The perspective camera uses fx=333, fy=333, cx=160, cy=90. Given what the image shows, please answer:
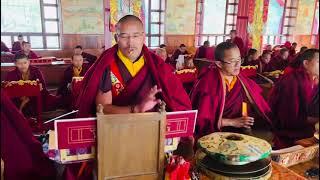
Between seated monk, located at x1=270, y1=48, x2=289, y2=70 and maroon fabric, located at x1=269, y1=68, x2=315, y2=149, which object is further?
seated monk, located at x1=270, y1=48, x2=289, y2=70

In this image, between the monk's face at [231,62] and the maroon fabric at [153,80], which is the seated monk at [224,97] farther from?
the maroon fabric at [153,80]

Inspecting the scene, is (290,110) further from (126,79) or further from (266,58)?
(266,58)

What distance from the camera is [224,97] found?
2186 mm

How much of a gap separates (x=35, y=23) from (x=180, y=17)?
4020 millimetres

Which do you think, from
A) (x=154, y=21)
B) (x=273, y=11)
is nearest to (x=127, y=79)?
(x=273, y=11)

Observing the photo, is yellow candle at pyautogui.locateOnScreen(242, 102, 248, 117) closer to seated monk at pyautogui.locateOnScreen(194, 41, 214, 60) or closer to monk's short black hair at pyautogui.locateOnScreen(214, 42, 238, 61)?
monk's short black hair at pyautogui.locateOnScreen(214, 42, 238, 61)

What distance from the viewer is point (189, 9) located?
9.82 meters

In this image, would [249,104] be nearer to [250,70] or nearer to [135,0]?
[250,70]

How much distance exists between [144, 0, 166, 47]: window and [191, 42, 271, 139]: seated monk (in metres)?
7.34

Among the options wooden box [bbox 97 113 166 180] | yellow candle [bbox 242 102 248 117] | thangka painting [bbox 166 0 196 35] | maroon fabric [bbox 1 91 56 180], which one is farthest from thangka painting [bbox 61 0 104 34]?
wooden box [bbox 97 113 166 180]

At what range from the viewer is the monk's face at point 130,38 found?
6.05 ft

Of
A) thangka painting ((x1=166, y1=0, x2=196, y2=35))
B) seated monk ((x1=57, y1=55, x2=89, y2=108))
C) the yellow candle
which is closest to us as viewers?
the yellow candle

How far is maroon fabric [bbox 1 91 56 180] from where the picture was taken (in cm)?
173

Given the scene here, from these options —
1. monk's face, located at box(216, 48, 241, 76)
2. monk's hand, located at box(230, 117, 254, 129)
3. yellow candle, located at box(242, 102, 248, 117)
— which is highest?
monk's face, located at box(216, 48, 241, 76)
